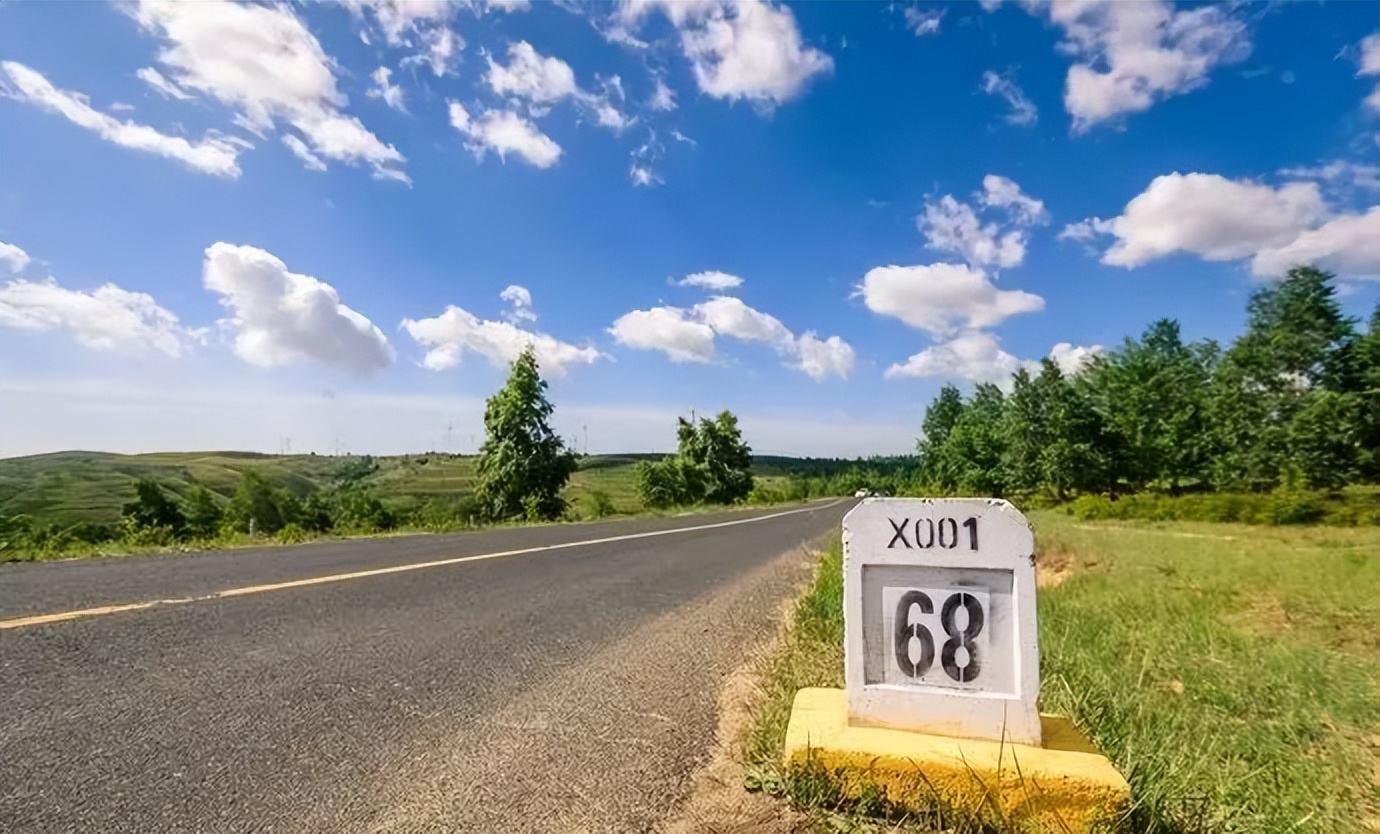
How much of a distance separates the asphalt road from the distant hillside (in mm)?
29489

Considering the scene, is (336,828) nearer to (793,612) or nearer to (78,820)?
(78,820)

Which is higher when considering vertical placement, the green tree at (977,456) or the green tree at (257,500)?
the green tree at (977,456)

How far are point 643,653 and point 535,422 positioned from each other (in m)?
30.2

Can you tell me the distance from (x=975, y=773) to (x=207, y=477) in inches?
4911

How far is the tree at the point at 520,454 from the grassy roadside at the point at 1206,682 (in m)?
22.6

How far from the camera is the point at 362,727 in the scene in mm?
2639

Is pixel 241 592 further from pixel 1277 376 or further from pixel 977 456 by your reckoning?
pixel 977 456

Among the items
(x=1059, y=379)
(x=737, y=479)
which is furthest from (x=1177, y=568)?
(x=1059, y=379)

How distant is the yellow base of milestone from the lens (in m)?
1.80

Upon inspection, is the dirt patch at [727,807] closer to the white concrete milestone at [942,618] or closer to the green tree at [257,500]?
the white concrete milestone at [942,618]

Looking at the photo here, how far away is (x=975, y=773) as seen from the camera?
6.18 ft

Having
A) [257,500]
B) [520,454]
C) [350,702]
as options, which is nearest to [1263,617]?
[350,702]

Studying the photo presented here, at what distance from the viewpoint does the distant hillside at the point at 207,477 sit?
238 feet

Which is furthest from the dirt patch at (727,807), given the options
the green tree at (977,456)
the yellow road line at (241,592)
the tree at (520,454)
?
the green tree at (977,456)
